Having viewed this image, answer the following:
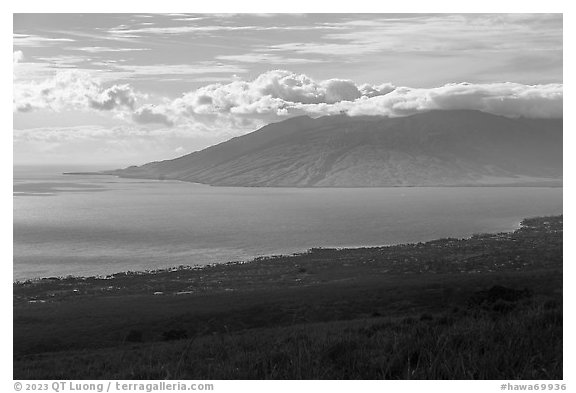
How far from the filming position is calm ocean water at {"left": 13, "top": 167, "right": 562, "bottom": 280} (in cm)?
8762

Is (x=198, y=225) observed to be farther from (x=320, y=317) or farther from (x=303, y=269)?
(x=320, y=317)

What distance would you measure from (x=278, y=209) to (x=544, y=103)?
468 ft

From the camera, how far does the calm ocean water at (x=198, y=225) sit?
87625mm

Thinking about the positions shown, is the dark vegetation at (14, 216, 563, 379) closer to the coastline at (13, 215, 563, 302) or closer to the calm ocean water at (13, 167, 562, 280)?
the coastline at (13, 215, 563, 302)

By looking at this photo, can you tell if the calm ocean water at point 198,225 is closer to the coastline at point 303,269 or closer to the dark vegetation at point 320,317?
the coastline at point 303,269

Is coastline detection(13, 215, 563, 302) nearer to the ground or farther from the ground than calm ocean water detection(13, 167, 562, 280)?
nearer to the ground

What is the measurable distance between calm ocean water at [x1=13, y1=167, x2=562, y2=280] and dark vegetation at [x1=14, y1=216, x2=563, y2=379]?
13520mm

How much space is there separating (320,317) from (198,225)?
3672 inches

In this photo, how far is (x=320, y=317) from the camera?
125 feet

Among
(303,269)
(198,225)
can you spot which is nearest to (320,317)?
(303,269)

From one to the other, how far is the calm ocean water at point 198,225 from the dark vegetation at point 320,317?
13520 mm

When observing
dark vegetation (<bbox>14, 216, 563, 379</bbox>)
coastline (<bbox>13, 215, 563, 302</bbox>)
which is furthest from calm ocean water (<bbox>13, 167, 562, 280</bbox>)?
dark vegetation (<bbox>14, 216, 563, 379</bbox>)

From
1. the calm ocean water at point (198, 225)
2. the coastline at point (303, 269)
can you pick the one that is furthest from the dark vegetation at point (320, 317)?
the calm ocean water at point (198, 225)
